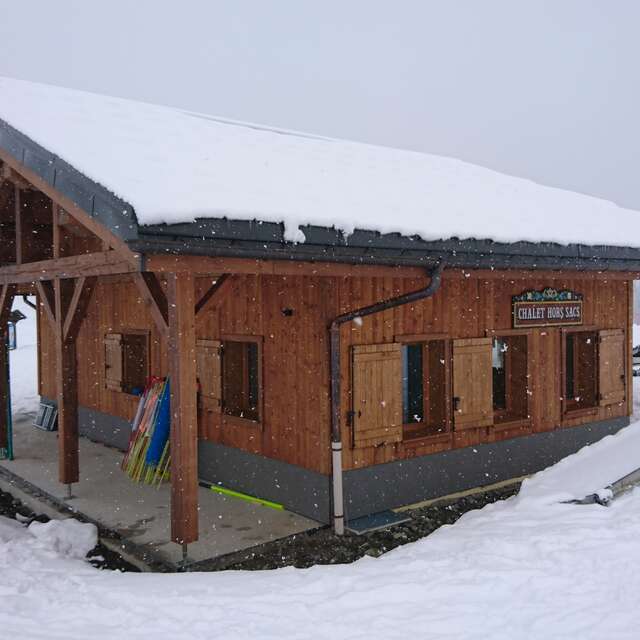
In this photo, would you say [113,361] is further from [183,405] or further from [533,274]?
[533,274]

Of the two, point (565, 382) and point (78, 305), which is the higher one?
point (78, 305)

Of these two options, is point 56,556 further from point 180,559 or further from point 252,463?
point 252,463

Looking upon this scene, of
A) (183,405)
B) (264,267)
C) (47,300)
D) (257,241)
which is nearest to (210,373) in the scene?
(47,300)

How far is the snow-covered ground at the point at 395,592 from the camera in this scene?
13.6ft

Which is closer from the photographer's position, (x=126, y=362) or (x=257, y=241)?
(x=257, y=241)

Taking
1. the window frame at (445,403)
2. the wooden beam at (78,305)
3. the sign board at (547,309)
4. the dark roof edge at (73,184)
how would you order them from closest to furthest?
the dark roof edge at (73,184) → the wooden beam at (78,305) → the window frame at (445,403) → the sign board at (547,309)

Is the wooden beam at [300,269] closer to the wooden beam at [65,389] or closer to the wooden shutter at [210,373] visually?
the wooden shutter at [210,373]

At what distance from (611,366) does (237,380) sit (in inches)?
220

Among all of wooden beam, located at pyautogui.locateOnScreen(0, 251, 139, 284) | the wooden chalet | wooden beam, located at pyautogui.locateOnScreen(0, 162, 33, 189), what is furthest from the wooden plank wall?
wooden beam, located at pyautogui.locateOnScreen(0, 162, 33, 189)

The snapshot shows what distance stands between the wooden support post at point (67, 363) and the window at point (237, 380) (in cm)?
179

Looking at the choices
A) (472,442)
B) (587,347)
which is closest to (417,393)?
(472,442)

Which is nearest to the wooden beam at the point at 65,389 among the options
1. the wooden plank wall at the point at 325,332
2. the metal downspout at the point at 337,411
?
the wooden plank wall at the point at 325,332

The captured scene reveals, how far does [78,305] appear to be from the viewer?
7336mm

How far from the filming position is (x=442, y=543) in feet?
18.7
